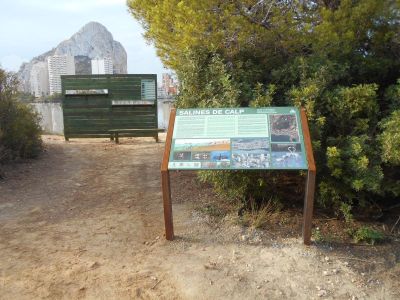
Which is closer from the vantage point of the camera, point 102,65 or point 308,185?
point 308,185

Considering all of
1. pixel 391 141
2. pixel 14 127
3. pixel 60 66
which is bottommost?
pixel 14 127

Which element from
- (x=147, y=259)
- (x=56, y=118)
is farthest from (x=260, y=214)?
(x=56, y=118)

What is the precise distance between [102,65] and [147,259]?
15543 mm

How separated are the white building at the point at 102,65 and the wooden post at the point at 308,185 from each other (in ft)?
46.7

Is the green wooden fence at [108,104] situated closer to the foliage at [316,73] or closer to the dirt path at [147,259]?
the foliage at [316,73]

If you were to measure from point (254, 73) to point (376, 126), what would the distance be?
5.65ft

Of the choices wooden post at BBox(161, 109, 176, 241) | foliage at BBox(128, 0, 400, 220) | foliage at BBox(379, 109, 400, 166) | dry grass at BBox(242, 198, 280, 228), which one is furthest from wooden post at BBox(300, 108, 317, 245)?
wooden post at BBox(161, 109, 176, 241)

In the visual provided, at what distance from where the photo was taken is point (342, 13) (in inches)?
203

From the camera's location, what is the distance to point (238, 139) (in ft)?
12.5

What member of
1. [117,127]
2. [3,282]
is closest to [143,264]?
[3,282]

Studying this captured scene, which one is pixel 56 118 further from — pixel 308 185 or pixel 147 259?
pixel 308 185

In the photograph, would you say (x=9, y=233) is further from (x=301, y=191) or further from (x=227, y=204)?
(x=301, y=191)

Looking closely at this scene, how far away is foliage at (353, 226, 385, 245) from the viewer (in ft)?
13.1

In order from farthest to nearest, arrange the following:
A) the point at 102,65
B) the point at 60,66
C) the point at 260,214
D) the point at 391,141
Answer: the point at 102,65 → the point at 60,66 → the point at 260,214 → the point at 391,141
